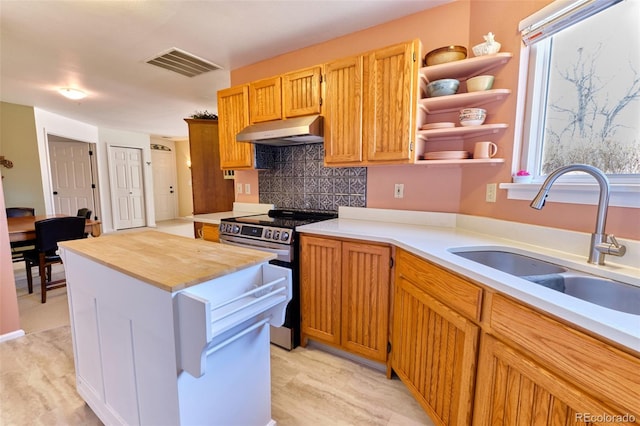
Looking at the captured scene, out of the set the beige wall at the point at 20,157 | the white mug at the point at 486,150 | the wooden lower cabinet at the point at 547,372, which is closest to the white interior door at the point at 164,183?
the beige wall at the point at 20,157

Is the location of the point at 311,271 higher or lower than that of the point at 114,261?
lower

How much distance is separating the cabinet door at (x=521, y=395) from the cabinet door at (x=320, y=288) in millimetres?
968

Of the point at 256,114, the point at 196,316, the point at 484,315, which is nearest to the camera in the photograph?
the point at 196,316

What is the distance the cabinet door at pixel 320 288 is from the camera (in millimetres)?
1882

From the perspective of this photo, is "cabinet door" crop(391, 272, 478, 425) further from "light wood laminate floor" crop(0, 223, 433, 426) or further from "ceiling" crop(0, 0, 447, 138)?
"ceiling" crop(0, 0, 447, 138)

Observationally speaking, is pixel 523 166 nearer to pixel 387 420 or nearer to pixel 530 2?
pixel 530 2

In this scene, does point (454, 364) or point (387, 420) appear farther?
point (387, 420)

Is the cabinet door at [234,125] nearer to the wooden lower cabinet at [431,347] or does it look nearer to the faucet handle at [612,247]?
the wooden lower cabinet at [431,347]

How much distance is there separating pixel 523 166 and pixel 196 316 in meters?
1.81

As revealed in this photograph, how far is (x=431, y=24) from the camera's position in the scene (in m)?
1.98

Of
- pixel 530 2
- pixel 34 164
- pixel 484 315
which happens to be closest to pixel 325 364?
pixel 484 315

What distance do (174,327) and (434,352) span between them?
1.13 meters

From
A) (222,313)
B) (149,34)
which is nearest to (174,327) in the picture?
(222,313)

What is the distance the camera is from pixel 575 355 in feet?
2.41
